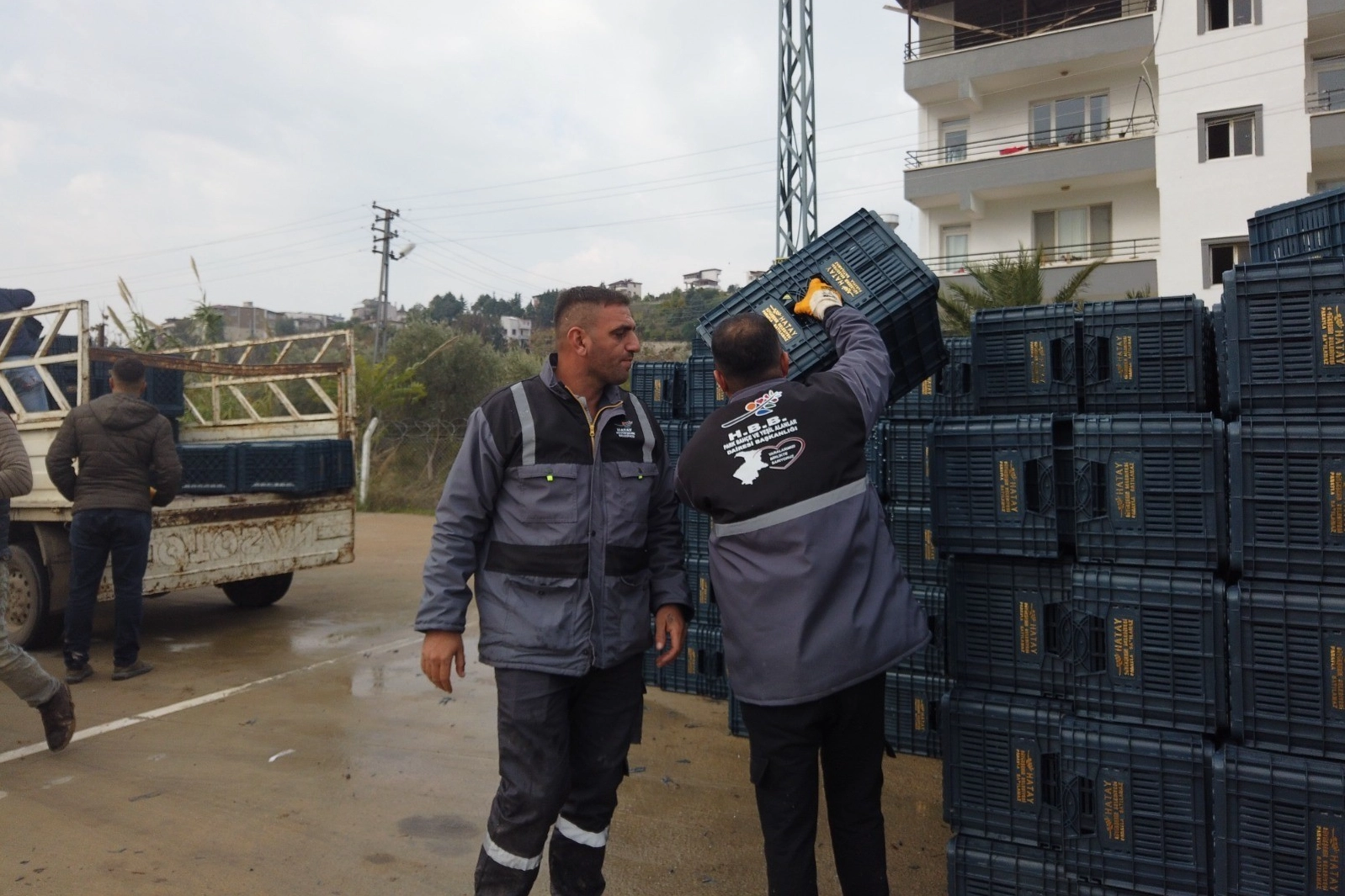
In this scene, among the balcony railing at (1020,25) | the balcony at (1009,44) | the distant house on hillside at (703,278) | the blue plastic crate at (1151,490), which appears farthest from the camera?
the distant house on hillside at (703,278)

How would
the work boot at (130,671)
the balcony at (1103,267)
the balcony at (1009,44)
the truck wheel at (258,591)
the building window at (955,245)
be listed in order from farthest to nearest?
the building window at (955,245) < the balcony at (1009,44) < the balcony at (1103,267) < the truck wheel at (258,591) < the work boot at (130,671)

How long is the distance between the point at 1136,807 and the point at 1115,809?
0.20 ft

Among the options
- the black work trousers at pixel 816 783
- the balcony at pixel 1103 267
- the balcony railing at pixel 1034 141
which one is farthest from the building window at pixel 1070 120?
the black work trousers at pixel 816 783

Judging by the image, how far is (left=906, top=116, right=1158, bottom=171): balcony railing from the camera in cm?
2173

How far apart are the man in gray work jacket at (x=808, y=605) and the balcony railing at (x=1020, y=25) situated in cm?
2356

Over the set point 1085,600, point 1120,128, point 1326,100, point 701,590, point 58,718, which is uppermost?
point 1120,128

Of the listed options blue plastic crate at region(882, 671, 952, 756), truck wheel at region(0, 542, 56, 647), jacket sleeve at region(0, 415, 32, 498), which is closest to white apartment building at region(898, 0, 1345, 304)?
blue plastic crate at region(882, 671, 952, 756)

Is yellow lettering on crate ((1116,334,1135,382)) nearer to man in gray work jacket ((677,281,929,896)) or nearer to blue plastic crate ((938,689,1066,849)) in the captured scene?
man in gray work jacket ((677,281,929,896))

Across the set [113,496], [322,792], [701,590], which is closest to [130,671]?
[113,496]

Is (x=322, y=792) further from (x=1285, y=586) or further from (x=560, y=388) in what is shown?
(x=1285, y=586)

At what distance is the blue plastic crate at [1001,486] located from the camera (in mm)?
3170

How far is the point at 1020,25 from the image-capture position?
79.4 feet

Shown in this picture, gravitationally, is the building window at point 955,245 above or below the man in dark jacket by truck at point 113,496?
above

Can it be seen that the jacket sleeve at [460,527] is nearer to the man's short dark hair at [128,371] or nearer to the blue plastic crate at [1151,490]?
the blue plastic crate at [1151,490]
